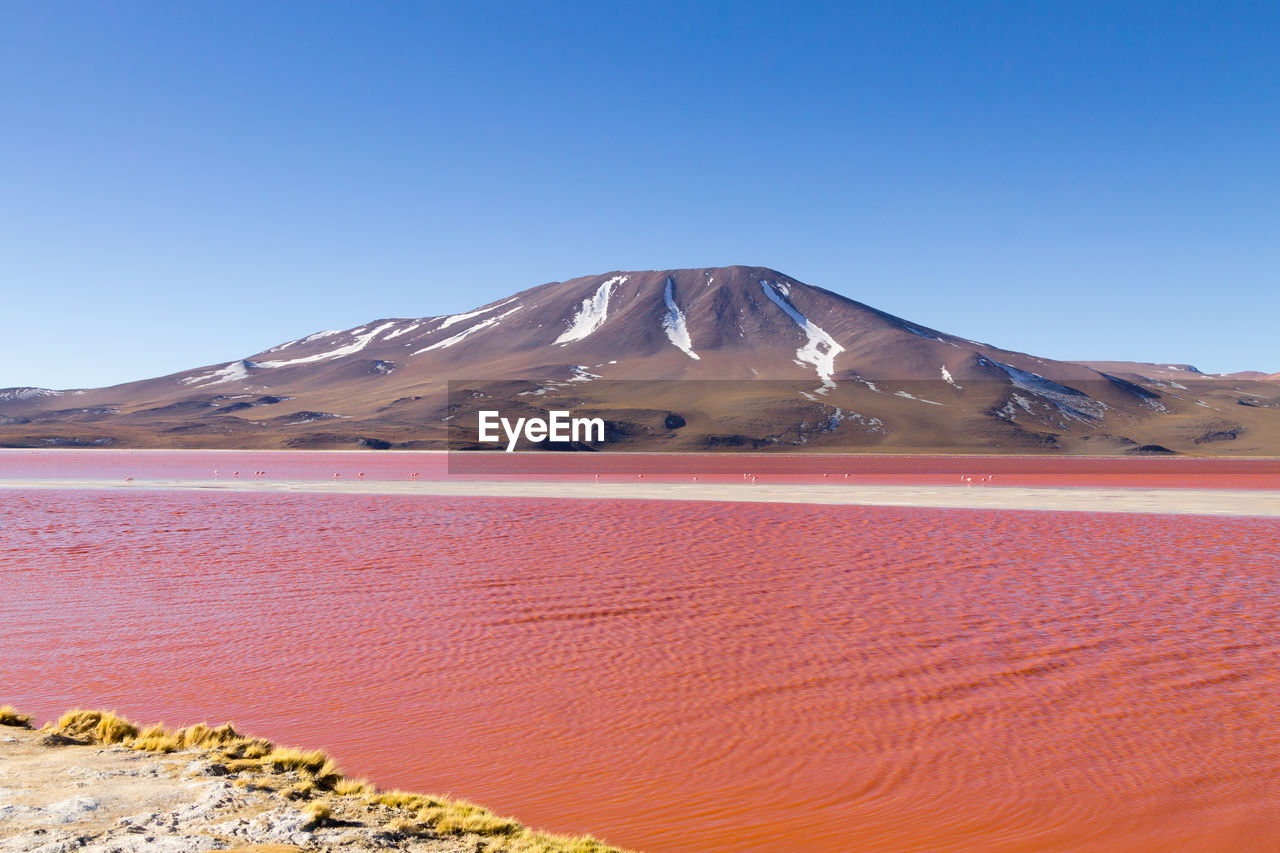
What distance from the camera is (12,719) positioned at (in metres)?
7.74

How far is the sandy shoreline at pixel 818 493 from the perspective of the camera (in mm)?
35688

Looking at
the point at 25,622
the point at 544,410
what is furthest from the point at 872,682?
the point at 544,410

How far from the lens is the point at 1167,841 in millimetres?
6410

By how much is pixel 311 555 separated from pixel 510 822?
15083mm

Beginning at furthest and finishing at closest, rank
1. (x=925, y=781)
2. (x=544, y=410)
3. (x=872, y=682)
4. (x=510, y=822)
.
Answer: (x=544, y=410) < (x=872, y=682) < (x=925, y=781) < (x=510, y=822)

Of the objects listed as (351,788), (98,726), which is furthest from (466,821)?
(98,726)

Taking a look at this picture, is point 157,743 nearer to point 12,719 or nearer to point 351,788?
point 12,719

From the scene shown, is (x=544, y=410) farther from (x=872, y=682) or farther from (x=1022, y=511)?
(x=872, y=682)

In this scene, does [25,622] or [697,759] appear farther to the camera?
[25,622]

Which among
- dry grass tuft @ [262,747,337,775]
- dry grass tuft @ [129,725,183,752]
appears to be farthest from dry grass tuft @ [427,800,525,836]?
dry grass tuft @ [129,725,183,752]

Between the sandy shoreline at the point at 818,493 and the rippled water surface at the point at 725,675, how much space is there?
1528cm

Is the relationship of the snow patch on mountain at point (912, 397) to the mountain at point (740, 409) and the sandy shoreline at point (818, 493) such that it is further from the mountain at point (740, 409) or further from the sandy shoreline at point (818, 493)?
the sandy shoreline at point (818, 493)

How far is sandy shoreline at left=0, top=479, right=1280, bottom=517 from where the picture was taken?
117 ft

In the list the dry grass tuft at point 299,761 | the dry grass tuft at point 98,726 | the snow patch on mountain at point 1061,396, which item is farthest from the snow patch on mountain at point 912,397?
the dry grass tuft at point 98,726
